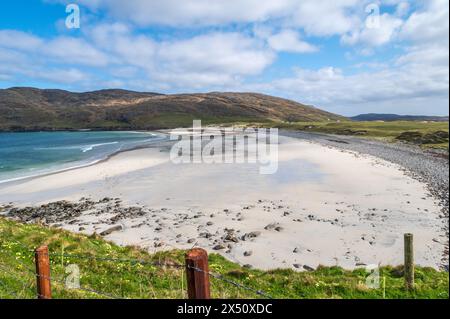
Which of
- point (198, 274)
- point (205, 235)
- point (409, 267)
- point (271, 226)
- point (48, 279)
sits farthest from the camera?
point (271, 226)

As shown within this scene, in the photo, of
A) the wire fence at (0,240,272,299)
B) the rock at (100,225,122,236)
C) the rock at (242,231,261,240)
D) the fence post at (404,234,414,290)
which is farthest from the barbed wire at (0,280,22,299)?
the rock at (242,231,261,240)

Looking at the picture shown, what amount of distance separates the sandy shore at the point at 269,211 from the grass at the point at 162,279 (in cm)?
283

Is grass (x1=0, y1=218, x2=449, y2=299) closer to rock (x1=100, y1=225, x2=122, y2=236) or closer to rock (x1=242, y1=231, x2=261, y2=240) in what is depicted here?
rock (x1=242, y1=231, x2=261, y2=240)

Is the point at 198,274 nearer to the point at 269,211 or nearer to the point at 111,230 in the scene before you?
the point at 111,230

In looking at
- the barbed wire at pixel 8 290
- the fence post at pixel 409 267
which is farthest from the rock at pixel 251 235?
the barbed wire at pixel 8 290

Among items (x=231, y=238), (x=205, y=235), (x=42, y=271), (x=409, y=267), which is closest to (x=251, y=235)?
(x=231, y=238)

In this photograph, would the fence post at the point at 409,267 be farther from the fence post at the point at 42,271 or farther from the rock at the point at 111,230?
the rock at the point at 111,230

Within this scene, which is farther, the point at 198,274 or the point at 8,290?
the point at 8,290

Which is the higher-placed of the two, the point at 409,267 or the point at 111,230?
the point at 409,267

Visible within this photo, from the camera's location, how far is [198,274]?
5758mm

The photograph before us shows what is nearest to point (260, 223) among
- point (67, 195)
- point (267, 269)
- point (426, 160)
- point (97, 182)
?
point (267, 269)

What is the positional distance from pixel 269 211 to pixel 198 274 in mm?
18599

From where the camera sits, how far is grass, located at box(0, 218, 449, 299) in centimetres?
976

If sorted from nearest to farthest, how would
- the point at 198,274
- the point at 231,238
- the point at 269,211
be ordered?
1. the point at 198,274
2. the point at 231,238
3. the point at 269,211
